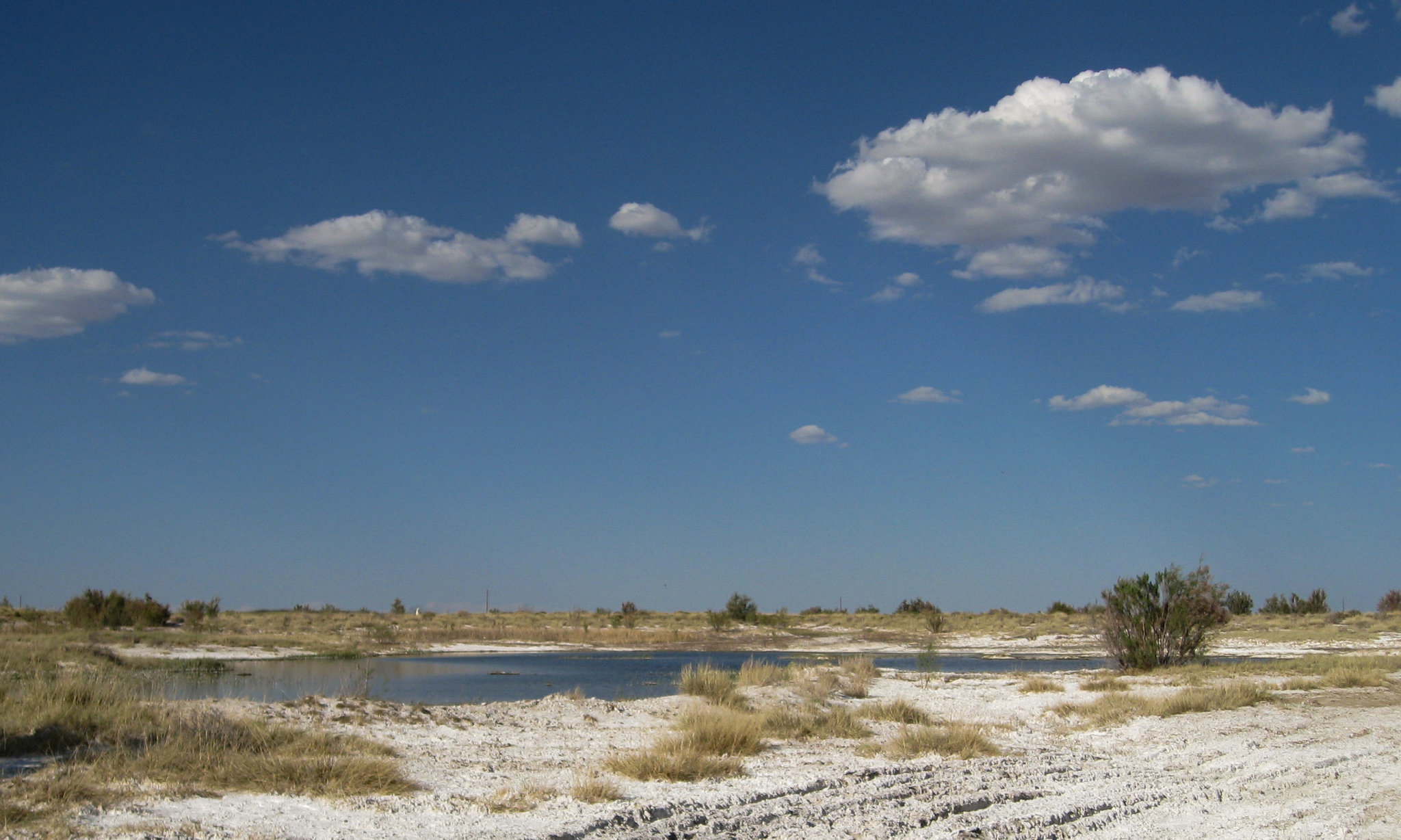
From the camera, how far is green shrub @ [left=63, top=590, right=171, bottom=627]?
4075cm

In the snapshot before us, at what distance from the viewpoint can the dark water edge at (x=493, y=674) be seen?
20141mm

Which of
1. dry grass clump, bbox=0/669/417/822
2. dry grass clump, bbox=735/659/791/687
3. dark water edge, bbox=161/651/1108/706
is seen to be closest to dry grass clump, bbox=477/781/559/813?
dry grass clump, bbox=0/669/417/822

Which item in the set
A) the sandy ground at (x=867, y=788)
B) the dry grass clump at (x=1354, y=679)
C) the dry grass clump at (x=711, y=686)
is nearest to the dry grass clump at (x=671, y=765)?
the sandy ground at (x=867, y=788)

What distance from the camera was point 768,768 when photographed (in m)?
10.6

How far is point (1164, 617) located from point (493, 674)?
18627 millimetres

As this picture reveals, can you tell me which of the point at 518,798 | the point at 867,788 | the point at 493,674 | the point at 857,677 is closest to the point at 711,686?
the point at 857,677

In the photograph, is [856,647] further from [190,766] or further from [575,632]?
[190,766]

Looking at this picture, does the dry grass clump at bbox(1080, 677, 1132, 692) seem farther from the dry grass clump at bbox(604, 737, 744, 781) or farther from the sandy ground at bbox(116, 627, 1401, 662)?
the dry grass clump at bbox(604, 737, 744, 781)

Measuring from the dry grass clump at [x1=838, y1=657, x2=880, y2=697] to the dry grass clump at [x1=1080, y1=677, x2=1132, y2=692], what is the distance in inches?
162

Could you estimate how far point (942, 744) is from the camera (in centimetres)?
1201

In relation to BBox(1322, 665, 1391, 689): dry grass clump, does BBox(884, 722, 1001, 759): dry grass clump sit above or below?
above

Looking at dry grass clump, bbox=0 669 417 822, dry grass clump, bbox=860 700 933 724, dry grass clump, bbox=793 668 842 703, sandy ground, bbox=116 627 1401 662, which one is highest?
dry grass clump, bbox=0 669 417 822

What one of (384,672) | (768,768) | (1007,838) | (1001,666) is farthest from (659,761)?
(1001,666)

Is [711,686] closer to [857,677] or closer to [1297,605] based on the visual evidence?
[857,677]
